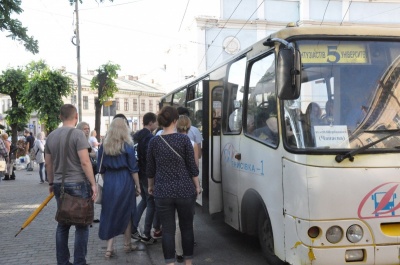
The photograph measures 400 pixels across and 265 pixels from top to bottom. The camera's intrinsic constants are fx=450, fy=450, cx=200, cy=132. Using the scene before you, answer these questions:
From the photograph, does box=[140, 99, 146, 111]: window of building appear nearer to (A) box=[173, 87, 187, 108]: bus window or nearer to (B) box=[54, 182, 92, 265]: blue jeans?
(A) box=[173, 87, 187, 108]: bus window

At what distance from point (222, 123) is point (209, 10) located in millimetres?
32144

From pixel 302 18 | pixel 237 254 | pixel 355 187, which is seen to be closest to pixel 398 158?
pixel 355 187

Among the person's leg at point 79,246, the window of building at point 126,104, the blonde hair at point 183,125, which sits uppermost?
the window of building at point 126,104

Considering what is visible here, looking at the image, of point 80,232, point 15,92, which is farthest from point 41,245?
point 15,92

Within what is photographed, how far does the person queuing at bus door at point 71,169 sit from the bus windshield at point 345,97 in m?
2.16

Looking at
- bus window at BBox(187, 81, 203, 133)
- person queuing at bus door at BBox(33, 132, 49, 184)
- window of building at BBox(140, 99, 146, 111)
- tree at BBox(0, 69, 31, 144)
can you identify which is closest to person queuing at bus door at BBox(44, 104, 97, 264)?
bus window at BBox(187, 81, 203, 133)

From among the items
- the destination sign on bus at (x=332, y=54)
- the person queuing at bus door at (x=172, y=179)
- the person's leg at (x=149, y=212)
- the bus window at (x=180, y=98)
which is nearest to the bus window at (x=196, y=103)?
the bus window at (x=180, y=98)

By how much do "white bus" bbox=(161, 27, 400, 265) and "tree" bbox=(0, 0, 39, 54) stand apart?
297 inches

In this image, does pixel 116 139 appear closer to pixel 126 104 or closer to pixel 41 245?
pixel 41 245

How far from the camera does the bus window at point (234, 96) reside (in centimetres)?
603

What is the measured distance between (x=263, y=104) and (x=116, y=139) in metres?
1.91

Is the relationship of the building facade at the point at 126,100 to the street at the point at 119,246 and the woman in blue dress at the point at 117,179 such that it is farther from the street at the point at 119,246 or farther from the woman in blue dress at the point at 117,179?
the woman in blue dress at the point at 117,179

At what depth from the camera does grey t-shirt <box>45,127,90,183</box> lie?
15.9ft

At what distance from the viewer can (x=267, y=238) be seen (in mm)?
5203
